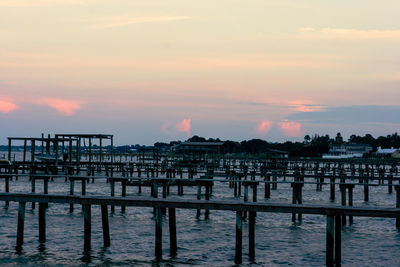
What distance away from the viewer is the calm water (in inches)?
693

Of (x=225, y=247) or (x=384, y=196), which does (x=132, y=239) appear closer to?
(x=225, y=247)

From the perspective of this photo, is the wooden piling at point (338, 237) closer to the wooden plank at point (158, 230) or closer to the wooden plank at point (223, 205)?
the wooden plank at point (223, 205)

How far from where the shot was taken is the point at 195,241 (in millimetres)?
21031

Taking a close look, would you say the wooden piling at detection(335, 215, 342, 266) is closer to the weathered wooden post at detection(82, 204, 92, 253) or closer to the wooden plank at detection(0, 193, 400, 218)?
the wooden plank at detection(0, 193, 400, 218)

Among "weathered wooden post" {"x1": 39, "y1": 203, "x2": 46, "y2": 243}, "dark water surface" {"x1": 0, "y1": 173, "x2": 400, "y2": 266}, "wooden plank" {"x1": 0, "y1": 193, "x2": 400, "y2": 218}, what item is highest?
"wooden plank" {"x1": 0, "y1": 193, "x2": 400, "y2": 218}

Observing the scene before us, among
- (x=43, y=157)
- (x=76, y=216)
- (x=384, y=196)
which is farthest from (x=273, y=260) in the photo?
(x=43, y=157)

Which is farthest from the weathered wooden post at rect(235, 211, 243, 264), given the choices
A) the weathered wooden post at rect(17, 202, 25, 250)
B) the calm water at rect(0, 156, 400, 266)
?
the weathered wooden post at rect(17, 202, 25, 250)

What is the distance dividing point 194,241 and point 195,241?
36 mm

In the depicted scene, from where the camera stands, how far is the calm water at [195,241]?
17.6 metres

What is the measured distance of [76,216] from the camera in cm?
2722

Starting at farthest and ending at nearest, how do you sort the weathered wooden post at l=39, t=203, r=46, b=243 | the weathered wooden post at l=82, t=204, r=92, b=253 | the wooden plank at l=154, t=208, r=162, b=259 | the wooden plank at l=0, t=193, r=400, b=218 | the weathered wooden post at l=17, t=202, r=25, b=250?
the weathered wooden post at l=39, t=203, r=46, b=243 → the weathered wooden post at l=17, t=202, r=25, b=250 → the weathered wooden post at l=82, t=204, r=92, b=253 → the wooden plank at l=154, t=208, r=162, b=259 → the wooden plank at l=0, t=193, r=400, b=218

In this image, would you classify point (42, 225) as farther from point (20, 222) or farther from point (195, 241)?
point (195, 241)

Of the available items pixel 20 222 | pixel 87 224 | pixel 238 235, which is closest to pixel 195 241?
pixel 87 224

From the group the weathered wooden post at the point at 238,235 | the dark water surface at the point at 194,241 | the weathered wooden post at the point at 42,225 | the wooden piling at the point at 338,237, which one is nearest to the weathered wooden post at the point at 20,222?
the dark water surface at the point at 194,241
